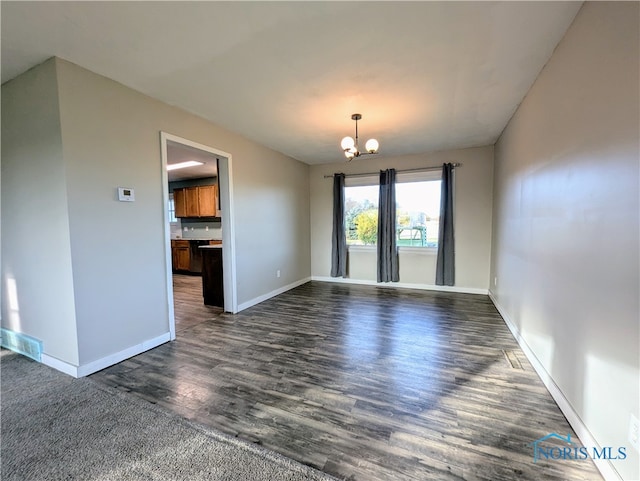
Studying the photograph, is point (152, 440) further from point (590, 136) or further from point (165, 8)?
point (590, 136)

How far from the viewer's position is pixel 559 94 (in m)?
2.01

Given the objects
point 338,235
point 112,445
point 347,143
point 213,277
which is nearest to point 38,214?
point 112,445

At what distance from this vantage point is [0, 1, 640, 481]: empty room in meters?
1.45

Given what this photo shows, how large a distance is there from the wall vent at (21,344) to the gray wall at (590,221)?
4.17 meters

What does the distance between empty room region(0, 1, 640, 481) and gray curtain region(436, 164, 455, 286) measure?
94 centimetres

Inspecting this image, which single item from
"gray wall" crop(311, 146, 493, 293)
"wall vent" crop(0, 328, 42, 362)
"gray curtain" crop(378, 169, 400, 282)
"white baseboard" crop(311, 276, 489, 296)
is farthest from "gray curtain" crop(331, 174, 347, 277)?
"wall vent" crop(0, 328, 42, 362)


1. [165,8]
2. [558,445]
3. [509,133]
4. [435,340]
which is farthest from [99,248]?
[509,133]

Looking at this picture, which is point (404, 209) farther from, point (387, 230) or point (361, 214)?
point (361, 214)

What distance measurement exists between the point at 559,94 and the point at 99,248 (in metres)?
3.83

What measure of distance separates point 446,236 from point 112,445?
500 centimetres

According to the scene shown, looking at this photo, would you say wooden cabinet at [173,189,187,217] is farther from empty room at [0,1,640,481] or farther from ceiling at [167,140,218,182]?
empty room at [0,1,640,481]

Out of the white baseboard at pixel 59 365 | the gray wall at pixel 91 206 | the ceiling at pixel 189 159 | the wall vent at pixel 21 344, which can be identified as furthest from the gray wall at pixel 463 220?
the wall vent at pixel 21 344

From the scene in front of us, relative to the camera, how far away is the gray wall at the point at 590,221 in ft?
4.11

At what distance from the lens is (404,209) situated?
5371 millimetres
